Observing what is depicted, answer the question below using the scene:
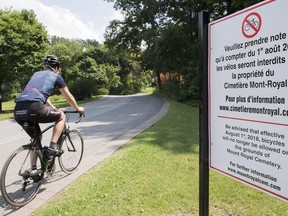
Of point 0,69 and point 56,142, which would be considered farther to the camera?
point 0,69

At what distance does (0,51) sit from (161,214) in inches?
739

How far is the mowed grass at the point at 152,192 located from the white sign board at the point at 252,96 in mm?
1364

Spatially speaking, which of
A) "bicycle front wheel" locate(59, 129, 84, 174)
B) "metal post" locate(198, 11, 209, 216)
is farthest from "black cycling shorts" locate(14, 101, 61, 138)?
"metal post" locate(198, 11, 209, 216)

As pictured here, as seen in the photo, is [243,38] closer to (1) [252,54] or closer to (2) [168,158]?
(1) [252,54]

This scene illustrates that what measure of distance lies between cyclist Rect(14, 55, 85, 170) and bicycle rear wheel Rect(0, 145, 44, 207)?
0.13 meters

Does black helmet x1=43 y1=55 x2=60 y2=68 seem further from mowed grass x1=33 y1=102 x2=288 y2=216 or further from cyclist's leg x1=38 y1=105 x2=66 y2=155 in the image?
mowed grass x1=33 y1=102 x2=288 y2=216

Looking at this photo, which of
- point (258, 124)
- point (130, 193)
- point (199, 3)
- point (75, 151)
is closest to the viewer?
point (258, 124)

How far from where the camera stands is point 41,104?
153 inches

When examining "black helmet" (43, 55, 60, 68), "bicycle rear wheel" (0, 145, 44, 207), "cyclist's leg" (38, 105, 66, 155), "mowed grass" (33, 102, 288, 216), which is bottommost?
"mowed grass" (33, 102, 288, 216)

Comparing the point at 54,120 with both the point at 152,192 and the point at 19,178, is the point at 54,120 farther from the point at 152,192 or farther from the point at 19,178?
the point at 152,192

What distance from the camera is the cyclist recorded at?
3.83 metres

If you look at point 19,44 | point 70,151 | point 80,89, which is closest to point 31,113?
point 70,151

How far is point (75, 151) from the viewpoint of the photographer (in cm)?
521

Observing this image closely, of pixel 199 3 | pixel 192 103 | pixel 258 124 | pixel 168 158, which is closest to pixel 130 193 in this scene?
pixel 168 158
